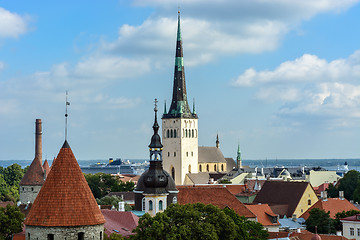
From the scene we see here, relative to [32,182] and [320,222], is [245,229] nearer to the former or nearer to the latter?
[320,222]

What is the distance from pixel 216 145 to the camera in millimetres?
176000

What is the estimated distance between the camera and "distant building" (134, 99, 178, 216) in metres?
64.1

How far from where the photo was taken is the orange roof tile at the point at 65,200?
1131 inches

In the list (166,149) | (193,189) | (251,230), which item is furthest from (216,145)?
(251,230)

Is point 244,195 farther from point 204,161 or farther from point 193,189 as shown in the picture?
point 204,161

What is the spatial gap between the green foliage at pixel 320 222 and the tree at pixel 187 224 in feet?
82.3

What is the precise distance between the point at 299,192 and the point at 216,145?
3566 inches

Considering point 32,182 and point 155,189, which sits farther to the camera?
point 32,182

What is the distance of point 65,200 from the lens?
29203 millimetres

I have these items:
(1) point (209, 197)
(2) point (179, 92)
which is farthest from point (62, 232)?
(2) point (179, 92)

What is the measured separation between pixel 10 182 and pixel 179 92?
3848cm

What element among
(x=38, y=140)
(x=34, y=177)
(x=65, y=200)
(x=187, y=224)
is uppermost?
(x=38, y=140)

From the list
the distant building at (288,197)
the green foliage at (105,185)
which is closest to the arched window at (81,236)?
the distant building at (288,197)

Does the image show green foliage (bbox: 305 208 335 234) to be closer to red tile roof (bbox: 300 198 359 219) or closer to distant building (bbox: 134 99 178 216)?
red tile roof (bbox: 300 198 359 219)
